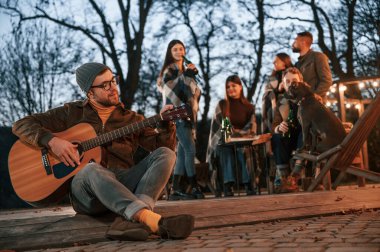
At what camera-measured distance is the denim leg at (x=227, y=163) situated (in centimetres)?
869

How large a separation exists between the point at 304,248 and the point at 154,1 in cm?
1642

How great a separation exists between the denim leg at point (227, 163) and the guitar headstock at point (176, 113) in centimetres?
409

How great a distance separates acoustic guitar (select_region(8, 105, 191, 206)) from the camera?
4691 mm

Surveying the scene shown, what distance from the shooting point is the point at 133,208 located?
419 centimetres

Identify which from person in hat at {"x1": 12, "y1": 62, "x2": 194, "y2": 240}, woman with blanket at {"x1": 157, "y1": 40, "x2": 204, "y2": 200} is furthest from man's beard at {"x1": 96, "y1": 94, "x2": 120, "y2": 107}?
woman with blanket at {"x1": 157, "y1": 40, "x2": 204, "y2": 200}

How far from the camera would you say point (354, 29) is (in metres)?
20.5

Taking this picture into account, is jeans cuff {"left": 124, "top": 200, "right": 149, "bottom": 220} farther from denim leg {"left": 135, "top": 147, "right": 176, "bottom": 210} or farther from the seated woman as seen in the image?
the seated woman

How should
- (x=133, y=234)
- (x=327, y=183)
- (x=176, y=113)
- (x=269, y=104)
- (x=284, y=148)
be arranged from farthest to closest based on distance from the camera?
1. (x=269, y=104)
2. (x=284, y=148)
3. (x=327, y=183)
4. (x=176, y=113)
5. (x=133, y=234)

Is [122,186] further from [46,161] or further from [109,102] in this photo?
[109,102]

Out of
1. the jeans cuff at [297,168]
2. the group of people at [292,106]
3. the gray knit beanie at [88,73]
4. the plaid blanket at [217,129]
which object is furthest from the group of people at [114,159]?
the plaid blanket at [217,129]

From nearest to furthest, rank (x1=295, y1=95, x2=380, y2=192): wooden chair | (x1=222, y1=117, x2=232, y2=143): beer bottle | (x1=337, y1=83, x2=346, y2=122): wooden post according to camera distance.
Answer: (x1=295, y1=95, x2=380, y2=192): wooden chair < (x1=222, y1=117, x2=232, y2=143): beer bottle < (x1=337, y1=83, x2=346, y2=122): wooden post

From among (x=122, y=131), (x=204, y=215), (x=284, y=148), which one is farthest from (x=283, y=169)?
(x=122, y=131)

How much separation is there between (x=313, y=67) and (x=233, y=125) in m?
1.42

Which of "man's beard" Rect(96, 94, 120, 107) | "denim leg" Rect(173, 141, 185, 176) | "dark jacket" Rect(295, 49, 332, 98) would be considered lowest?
"denim leg" Rect(173, 141, 185, 176)
